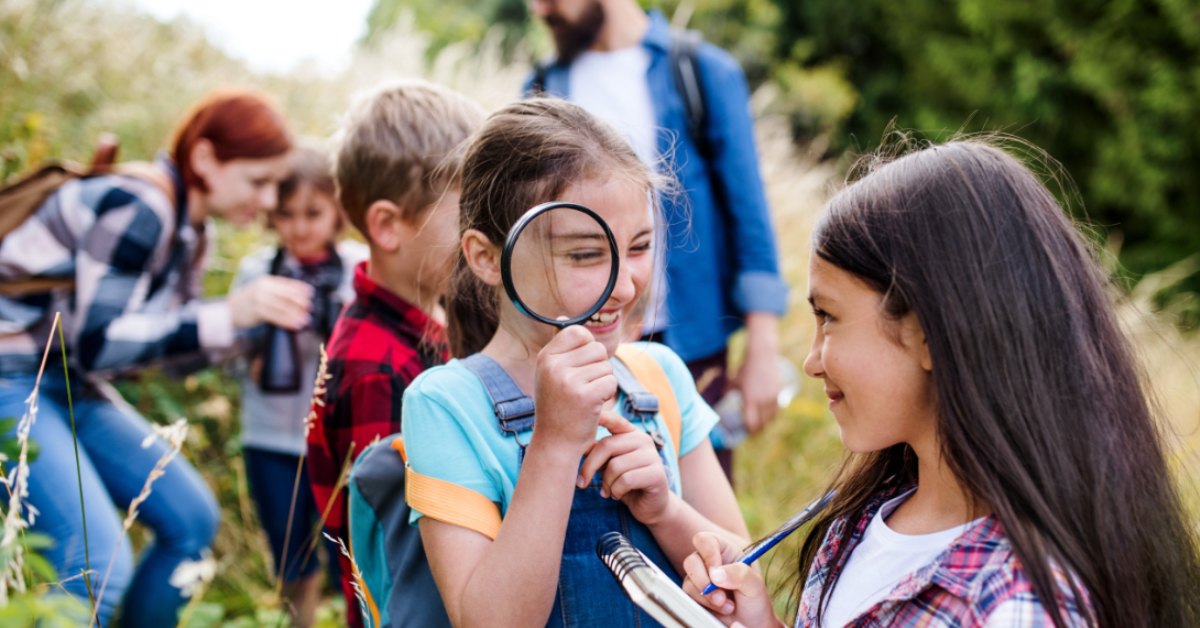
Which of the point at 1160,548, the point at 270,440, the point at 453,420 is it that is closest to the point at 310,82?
the point at 270,440

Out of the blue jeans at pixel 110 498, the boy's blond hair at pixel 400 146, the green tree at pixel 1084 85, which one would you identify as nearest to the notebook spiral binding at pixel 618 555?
the boy's blond hair at pixel 400 146

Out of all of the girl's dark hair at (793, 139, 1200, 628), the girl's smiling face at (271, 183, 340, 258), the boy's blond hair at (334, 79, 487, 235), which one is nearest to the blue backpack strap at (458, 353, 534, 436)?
the girl's dark hair at (793, 139, 1200, 628)

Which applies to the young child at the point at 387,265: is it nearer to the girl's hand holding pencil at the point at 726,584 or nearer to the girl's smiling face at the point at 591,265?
the girl's smiling face at the point at 591,265

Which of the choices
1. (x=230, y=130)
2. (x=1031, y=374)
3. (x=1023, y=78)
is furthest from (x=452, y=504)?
(x=1023, y=78)

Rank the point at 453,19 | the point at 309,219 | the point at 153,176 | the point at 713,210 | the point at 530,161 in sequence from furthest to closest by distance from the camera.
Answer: the point at 453,19 < the point at 309,219 < the point at 713,210 < the point at 153,176 < the point at 530,161

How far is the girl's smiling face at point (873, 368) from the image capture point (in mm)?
1181

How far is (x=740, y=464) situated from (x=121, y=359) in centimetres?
324

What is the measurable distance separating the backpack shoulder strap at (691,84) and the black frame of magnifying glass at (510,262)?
1767mm

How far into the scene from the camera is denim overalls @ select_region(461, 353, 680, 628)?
50.8 inches

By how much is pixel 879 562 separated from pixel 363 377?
3.81 ft

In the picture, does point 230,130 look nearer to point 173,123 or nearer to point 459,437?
point 459,437

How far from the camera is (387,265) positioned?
6.57 ft

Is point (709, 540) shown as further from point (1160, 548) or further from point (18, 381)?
point (18, 381)

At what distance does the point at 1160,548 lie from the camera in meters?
1.15
